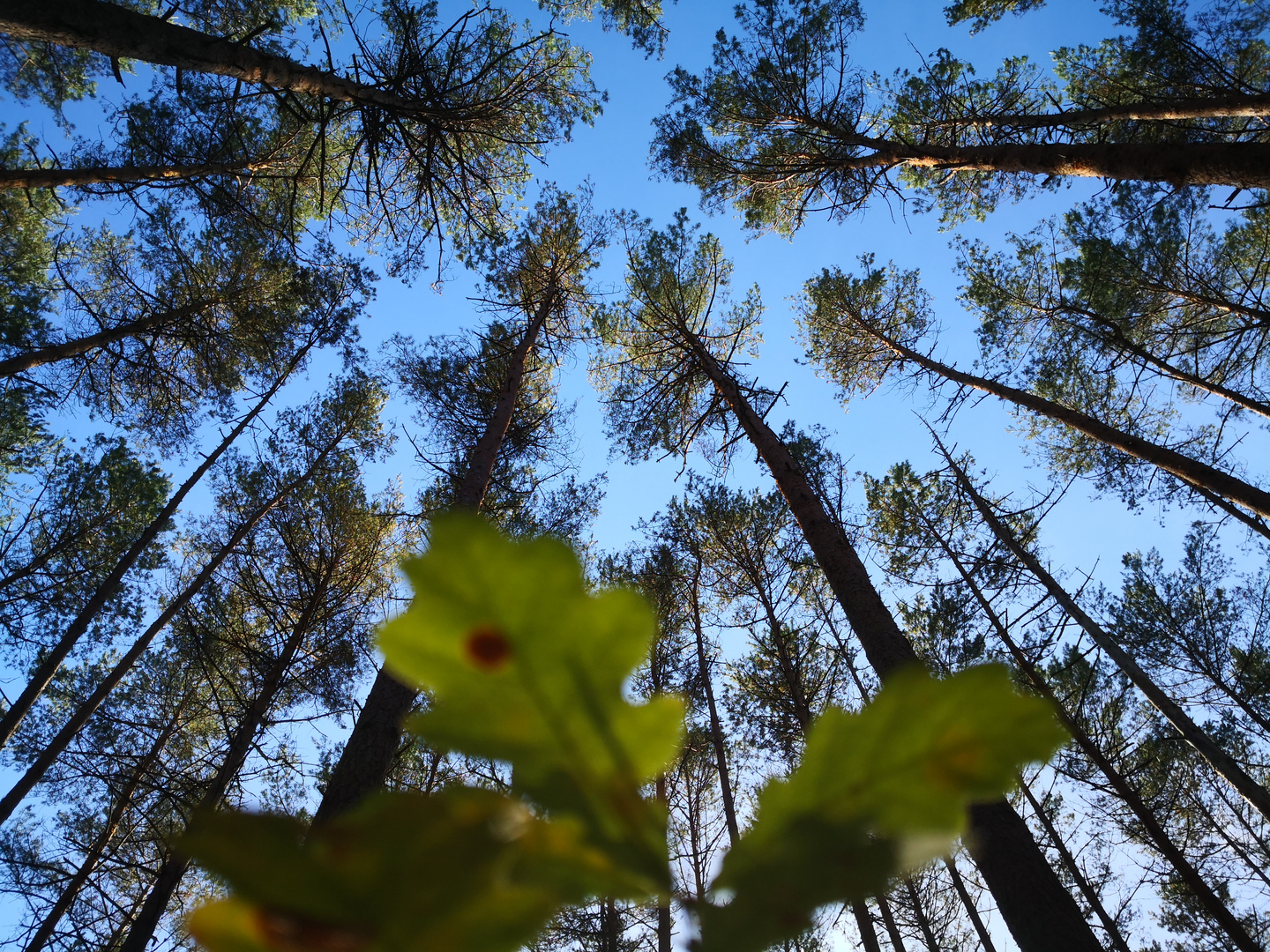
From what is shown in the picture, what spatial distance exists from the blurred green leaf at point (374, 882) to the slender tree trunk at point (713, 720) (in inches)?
251

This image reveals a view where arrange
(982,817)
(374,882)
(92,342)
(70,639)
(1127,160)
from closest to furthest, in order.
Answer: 1. (374,882)
2. (982,817)
3. (1127,160)
4. (70,639)
5. (92,342)

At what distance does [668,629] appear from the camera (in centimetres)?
1002

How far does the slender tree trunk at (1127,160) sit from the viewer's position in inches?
125

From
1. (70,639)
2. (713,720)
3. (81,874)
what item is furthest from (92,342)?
(713,720)

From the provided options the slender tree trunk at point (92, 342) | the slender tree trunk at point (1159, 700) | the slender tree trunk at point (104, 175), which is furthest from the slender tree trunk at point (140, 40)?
the slender tree trunk at point (1159, 700)

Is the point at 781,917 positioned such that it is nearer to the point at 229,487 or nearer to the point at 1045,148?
the point at 1045,148

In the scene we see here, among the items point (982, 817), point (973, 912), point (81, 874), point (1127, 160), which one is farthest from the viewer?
point (973, 912)

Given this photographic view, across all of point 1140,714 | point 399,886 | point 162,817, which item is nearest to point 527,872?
point 399,886

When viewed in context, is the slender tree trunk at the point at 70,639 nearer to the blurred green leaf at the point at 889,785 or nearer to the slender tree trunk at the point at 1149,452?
the blurred green leaf at the point at 889,785

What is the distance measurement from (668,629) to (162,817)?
23.1 feet

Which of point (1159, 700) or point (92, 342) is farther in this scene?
point (92, 342)

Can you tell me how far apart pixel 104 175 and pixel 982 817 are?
8.20 metres

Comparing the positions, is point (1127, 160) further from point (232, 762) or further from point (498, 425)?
point (232, 762)

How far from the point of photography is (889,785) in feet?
0.73
